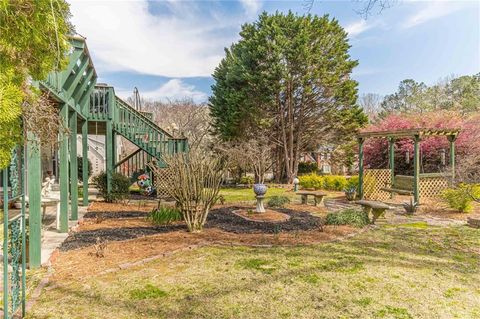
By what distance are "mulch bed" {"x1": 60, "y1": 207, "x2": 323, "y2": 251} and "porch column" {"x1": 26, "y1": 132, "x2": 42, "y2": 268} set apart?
838mm

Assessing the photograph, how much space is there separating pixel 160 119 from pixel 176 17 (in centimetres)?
2562

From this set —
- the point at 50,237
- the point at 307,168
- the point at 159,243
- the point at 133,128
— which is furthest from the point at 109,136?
the point at 307,168

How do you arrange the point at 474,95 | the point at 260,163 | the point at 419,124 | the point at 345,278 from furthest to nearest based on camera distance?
the point at 474,95, the point at 260,163, the point at 419,124, the point at 345,278

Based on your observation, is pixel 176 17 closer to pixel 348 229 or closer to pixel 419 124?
pixel 348 229

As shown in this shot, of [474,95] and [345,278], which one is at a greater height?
[474,95]

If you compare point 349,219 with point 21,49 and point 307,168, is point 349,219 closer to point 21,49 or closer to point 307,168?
point 21,49

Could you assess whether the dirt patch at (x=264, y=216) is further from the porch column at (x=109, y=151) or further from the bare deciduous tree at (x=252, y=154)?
the bare deciduous tree at (x=252, y=154)

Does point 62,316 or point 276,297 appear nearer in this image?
point 62,316

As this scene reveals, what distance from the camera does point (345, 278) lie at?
3.85m

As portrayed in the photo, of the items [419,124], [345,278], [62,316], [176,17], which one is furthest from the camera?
[419,124]

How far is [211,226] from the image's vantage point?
688 centimetres

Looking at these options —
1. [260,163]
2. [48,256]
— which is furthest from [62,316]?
[260,163]

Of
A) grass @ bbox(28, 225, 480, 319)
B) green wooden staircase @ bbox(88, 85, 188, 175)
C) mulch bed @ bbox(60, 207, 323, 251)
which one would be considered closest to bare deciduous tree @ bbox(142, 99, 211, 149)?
green wooden staircase @ bbox(88, 85, 188, 175)

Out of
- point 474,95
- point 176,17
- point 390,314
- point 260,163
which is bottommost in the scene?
point 390,314
